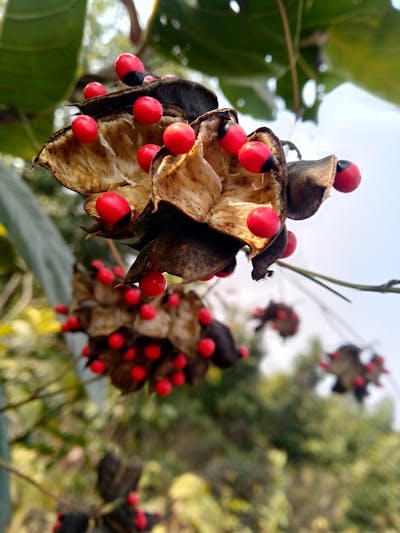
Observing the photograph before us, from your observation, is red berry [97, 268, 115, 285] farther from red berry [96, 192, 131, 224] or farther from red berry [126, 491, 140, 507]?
red berry [126, 491, 140, 507]

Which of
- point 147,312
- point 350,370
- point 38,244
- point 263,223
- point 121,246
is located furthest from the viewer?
point 121,246

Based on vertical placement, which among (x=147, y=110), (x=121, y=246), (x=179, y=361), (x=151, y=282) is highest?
(x=147, y=110)

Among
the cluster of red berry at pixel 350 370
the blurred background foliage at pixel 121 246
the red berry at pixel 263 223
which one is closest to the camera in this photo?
the red berry at pixel 263 223

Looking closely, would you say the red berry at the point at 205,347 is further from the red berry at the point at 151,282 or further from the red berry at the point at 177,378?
the red berry at the point at 151,282

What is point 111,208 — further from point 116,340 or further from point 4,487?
point 4,487

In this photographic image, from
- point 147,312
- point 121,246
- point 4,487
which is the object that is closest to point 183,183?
point 147,312

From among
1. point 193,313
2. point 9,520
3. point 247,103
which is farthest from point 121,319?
point 247,103

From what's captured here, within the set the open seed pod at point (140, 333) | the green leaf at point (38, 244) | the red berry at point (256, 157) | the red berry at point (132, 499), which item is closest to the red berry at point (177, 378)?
the open seed pod at point (140, 333)
